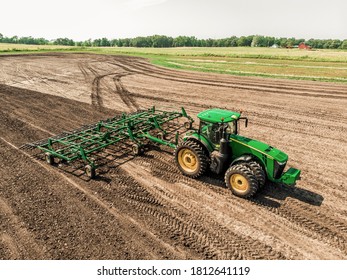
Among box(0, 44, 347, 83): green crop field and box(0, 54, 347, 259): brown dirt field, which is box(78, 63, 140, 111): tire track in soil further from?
box(0, 44, 347, 83): green crop field

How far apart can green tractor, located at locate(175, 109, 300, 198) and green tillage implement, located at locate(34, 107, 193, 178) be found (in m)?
1.47

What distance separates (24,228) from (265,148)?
22.8 ft

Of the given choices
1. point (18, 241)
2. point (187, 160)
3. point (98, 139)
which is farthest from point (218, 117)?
point (18, 241)

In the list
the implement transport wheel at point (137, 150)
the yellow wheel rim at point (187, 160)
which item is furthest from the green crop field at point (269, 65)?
the yellow wheel rim at point (187, 160)

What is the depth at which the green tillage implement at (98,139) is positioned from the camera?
31.0 feet

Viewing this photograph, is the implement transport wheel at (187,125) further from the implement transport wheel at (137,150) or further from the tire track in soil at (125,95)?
the tire track in soil at (125,95)

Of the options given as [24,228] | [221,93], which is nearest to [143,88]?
[221,93]

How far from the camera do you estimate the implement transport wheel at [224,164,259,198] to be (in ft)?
23.4

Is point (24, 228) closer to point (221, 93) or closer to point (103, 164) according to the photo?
point (103, 164)

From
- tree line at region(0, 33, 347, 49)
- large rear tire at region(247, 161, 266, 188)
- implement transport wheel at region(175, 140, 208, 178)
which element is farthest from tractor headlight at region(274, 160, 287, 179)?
tree line at region(0, 33, 347, 49)

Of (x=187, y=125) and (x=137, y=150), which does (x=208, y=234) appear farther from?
(x=187, y=125)

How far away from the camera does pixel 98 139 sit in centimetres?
1086

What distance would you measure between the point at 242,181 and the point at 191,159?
1880 millimetres

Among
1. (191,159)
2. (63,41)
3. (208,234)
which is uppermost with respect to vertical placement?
(63,41)
